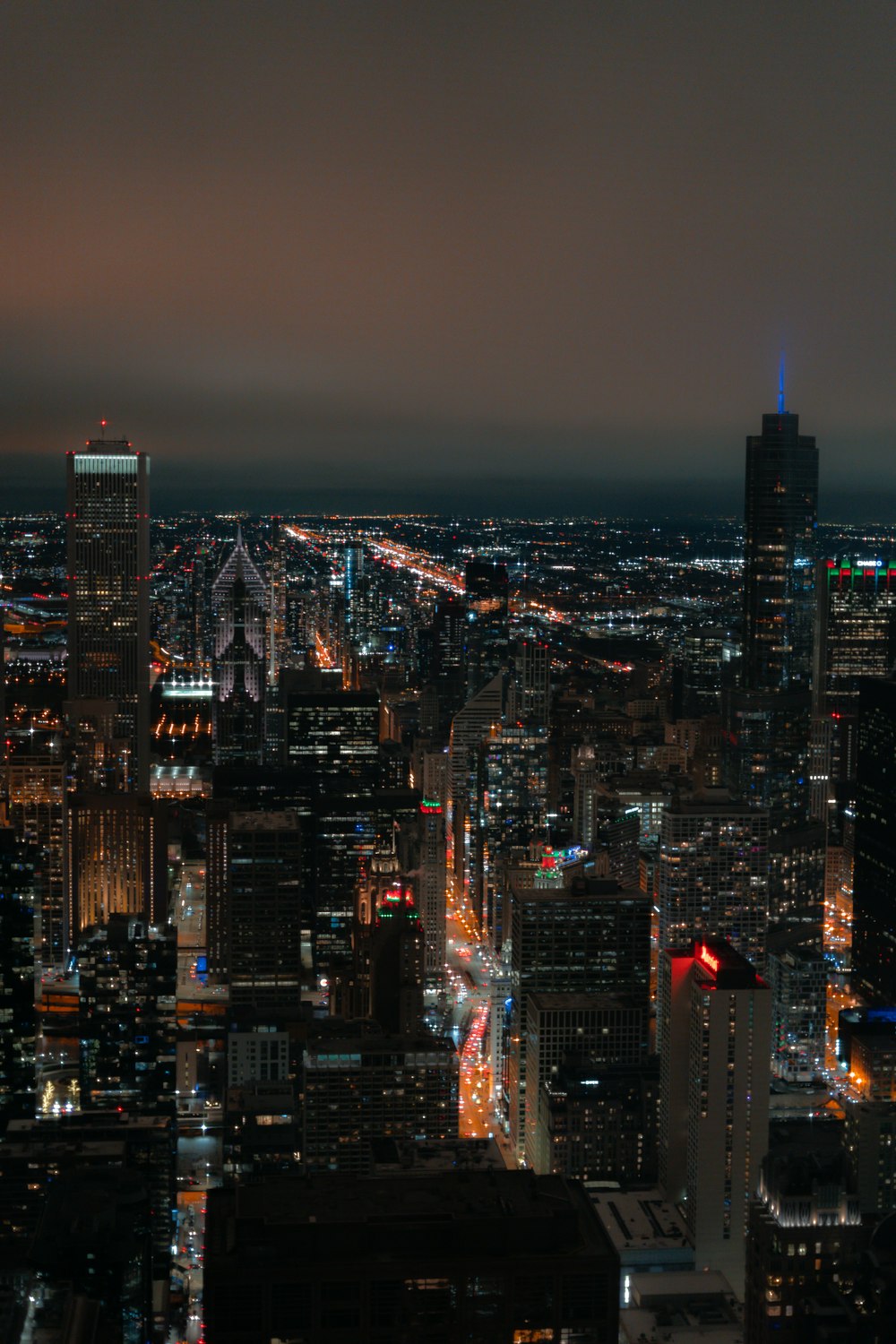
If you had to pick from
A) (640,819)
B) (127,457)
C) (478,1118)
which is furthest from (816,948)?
(127,457)

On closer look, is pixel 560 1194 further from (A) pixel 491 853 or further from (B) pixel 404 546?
(B) pixel 404 546

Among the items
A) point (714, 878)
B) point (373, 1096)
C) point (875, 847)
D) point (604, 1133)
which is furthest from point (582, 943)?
point (875, 847)

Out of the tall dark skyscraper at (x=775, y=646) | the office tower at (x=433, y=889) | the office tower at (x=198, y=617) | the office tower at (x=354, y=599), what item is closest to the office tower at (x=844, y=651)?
the tall dark skyscraper at (x=775, y=646)

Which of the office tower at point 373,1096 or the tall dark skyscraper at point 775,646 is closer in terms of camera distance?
the office tower at point 373,1096

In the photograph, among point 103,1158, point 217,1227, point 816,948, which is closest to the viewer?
point 217,1227

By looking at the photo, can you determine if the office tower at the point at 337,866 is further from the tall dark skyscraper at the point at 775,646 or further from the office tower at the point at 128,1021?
the tall dark skyscraper at the point at 775,646

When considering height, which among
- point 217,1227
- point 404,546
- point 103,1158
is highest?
point 404,546

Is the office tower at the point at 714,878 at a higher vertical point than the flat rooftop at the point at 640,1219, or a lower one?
higher

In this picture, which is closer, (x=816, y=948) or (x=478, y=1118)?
(x=478, y=1118)
